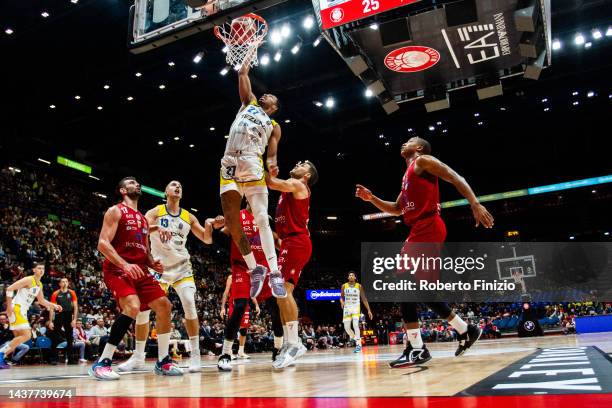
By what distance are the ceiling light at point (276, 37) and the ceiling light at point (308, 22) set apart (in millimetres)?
708

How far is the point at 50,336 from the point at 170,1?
7978 mm

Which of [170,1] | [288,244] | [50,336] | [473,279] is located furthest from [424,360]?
[473,279]

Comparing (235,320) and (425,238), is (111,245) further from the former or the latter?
(425,238)

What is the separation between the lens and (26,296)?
30.7 feet

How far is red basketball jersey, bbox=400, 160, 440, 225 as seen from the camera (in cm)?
437

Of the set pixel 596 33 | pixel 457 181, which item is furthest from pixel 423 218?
pixel 596 33

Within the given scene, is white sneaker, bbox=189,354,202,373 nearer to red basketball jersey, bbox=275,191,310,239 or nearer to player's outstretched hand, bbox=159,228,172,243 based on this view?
player's outstretched hand, bbox=159,228,172,243

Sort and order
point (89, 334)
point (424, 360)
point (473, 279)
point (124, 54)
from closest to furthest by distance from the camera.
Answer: point (424, 360) < point (89, 334) < point (124, 54) < point (473, 279)

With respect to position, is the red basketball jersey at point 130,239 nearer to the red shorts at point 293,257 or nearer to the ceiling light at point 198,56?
the red shorts at point 293,257

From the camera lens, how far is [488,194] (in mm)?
29859

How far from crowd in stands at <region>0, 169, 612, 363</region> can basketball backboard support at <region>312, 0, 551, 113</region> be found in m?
8.81

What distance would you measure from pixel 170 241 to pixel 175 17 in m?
2.68

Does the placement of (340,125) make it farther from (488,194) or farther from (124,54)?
(488,194)

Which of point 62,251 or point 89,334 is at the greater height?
point 62,251
